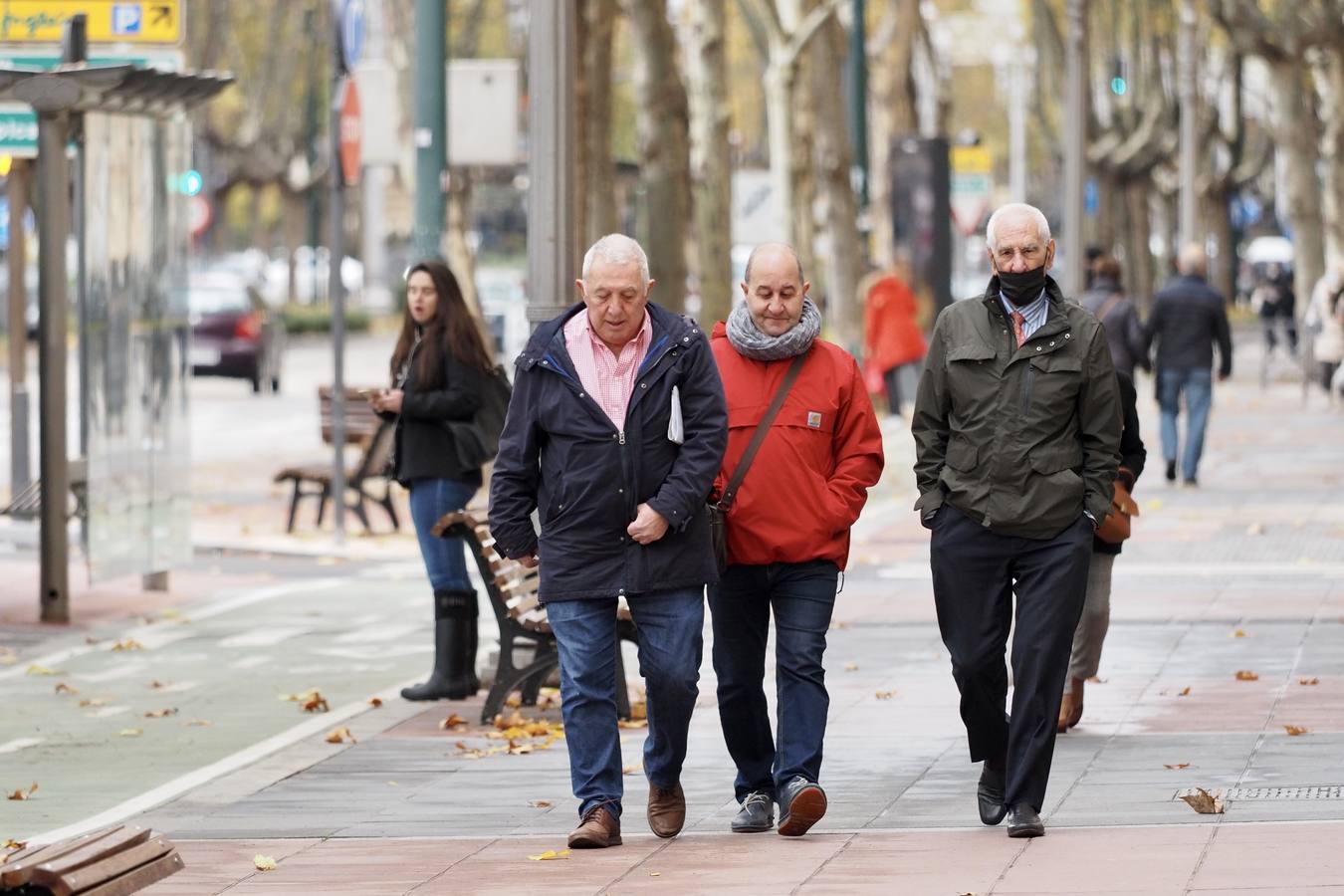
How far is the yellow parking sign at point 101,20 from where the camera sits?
53.4 feet

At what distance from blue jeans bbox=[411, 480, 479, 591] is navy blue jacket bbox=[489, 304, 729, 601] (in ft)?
11.0

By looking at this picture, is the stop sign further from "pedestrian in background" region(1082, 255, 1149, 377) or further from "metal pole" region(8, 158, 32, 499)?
"pedestrian in background" region(1082, 255, 1149, 377)

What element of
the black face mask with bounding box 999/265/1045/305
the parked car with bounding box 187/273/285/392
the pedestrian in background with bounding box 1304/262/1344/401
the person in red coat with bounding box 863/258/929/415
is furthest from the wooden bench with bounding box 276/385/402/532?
the parked car with bounding box 187/273/285/392

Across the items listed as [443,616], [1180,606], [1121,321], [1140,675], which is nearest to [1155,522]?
[1121,321]

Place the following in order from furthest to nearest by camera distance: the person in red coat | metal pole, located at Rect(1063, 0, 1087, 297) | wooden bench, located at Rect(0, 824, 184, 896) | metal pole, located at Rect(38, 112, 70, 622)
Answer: the person in red coat
metal pole, located at Rect(1063, 0, 1087, 297)
metal pole, located at Rect(38, 112, 70, 622)
wooden bench, located at Rect(0, 824, 184, 896)

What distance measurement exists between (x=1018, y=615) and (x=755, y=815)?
95 centimetres

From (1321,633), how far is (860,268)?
2153 cm

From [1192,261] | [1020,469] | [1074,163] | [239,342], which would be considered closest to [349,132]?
[1192,261]

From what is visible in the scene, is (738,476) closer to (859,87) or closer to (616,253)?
(616,253)

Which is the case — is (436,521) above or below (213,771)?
above

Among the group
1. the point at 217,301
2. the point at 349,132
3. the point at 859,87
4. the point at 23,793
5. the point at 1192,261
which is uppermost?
the point at 859,87

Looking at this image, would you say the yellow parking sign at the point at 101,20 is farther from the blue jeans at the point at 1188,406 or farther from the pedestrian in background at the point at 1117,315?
the blue jeans at the point at 1188,406

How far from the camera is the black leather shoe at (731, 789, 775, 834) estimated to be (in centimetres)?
773

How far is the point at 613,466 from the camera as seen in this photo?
736 centimetres
